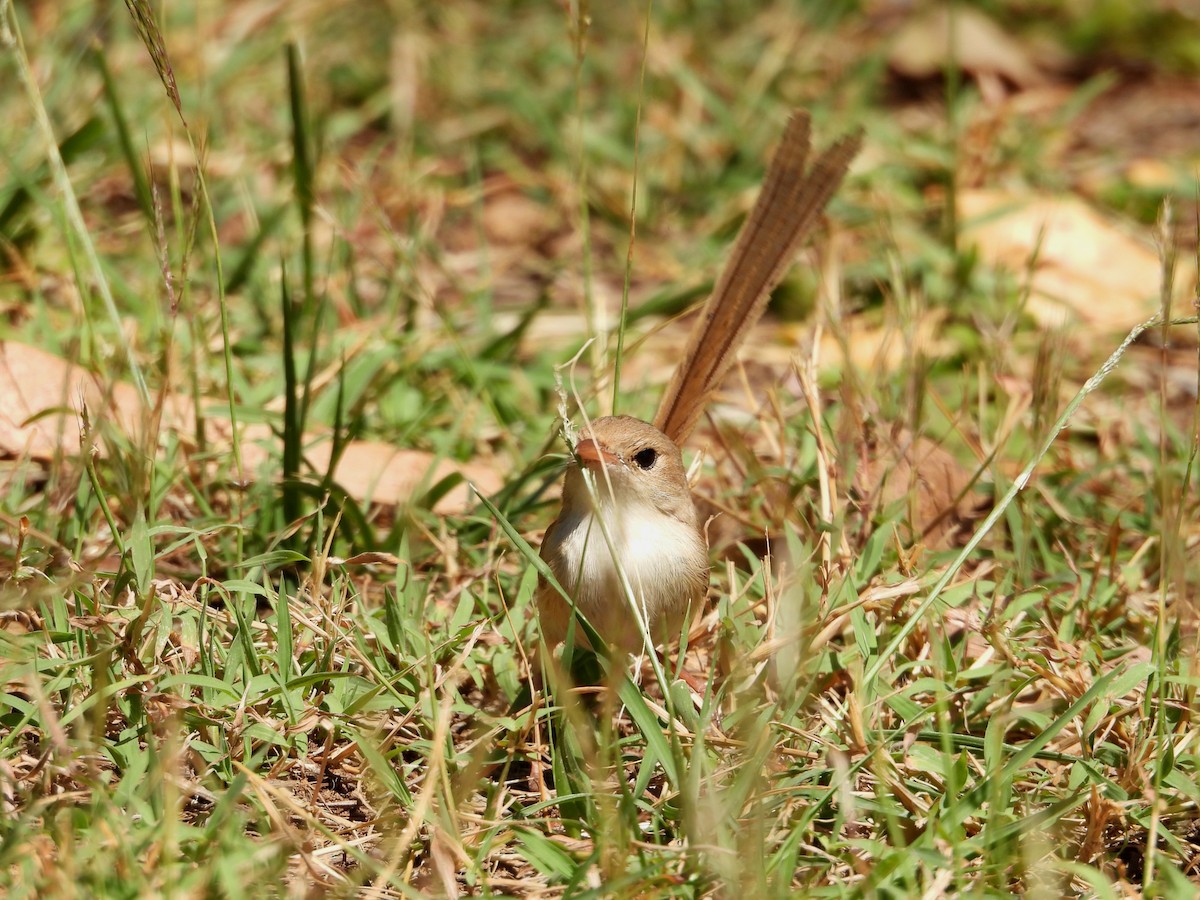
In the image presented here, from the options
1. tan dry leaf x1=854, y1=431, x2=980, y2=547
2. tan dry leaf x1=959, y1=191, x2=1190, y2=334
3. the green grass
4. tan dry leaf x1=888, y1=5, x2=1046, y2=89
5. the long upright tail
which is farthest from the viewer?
tan dry leaf x1=888, y1=5, x2=1046, y2=89

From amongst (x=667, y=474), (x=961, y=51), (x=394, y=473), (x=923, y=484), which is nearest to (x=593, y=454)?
(x=667, y=474)

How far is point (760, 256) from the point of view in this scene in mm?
3043

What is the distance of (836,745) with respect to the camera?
8.21ft

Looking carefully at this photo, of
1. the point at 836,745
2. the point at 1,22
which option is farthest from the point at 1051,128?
the point at 1,22

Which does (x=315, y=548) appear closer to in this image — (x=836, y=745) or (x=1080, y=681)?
(x=836, y=745)

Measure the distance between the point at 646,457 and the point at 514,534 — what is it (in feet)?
1.91

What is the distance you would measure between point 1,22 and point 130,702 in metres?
1.27

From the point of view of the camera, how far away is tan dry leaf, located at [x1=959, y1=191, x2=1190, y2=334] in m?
4.50

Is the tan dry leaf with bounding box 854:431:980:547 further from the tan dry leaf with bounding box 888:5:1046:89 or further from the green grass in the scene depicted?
the tan dry leaf with bounding box 888:5:1046:89

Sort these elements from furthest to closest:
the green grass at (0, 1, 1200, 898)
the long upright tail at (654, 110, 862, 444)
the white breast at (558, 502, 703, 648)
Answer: the long upright tail at (654, 110, 862, 444)
the white breast at (558, 502, 703, 648)
the green grass at (0, 1, 1200, 898)

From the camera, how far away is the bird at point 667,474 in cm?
275

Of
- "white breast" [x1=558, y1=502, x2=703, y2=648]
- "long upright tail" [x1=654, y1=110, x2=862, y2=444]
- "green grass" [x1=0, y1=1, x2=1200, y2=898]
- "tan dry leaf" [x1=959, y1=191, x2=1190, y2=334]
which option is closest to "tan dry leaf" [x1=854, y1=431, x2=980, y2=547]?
"green grass" [x1=0, y1=1, x2=1200, y2=898]

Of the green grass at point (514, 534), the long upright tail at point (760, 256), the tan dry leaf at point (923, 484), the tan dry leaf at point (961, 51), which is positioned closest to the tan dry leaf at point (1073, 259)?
the green grass at point (514, 534)

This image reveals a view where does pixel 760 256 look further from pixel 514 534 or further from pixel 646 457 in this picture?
pixel 514 534
